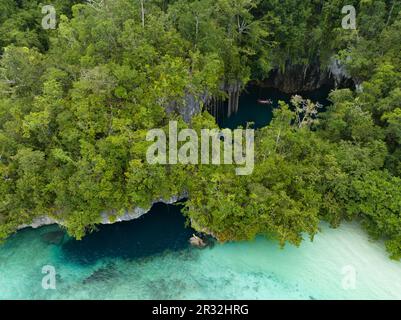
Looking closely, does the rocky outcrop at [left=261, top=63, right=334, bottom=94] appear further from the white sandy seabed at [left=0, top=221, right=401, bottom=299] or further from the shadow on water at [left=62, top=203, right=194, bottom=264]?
the shadow on water at [left=62, top=203, right=194, bottom=264]

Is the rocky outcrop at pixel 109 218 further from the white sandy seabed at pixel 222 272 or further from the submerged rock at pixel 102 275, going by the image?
the submerged rock at pixel 102 275

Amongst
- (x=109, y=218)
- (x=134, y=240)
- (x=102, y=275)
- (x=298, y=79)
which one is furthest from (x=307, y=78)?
(x=102, y=275)

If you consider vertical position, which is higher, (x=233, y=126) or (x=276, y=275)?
(x=233, y=126)

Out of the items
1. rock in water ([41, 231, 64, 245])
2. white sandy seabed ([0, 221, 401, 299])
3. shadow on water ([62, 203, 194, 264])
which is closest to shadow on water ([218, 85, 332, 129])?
shadow on water ([62, 203, 194, 264])

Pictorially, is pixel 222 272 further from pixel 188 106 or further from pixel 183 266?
pixel 188 106
